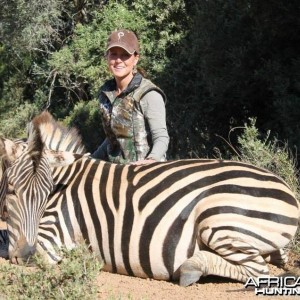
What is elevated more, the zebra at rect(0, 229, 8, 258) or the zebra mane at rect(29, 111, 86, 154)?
the zebra mane at rect(29, 111, 86, 154)

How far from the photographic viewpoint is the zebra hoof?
4.97 meters

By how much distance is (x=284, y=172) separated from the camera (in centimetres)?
708

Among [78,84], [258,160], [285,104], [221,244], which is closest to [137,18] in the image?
[78,84]

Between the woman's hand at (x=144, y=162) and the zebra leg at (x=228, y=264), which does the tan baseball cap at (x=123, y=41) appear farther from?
the zebra leg at (x=228, y=264)

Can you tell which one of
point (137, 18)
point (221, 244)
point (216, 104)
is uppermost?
point (137, 18)

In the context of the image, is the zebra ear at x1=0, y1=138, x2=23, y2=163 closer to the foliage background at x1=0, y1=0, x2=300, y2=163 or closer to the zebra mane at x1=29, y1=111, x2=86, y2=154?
the zebra mane at x1=29, y1=111, x2=86, y2=154

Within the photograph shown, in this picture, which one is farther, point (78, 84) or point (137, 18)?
point (78, 84)

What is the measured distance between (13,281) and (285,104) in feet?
26.3

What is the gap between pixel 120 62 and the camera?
614 centimetres

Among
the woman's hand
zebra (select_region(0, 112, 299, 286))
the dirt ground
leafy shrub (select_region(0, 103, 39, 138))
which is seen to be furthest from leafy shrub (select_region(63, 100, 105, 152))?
the dirt ground

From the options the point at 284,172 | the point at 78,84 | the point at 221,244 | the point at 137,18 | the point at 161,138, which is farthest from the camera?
the point at 78,84

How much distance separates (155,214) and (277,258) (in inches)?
43.5

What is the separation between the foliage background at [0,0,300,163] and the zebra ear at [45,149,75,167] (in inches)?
209

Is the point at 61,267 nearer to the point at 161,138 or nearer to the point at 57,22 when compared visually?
the point at 161,138
